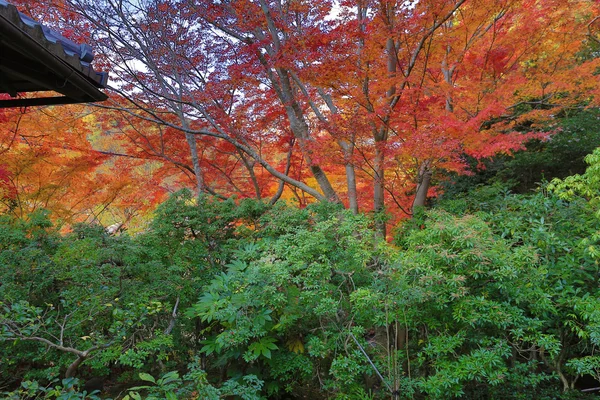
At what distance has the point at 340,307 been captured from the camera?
12.3ft

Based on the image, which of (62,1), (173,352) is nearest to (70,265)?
(173,352)

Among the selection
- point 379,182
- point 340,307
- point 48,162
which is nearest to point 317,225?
point 340,307

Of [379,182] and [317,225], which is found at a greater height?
[379,182]

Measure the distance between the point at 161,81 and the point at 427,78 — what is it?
5365 mm


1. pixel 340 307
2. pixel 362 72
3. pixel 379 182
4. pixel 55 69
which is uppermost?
pixel 362 72

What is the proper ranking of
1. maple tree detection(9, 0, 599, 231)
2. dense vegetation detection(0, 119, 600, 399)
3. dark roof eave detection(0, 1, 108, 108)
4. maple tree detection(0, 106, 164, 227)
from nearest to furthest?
dark roof eave detection(0, 1, 108, 108) < dense vegetation detection(0, 119, 600, 399) < maple tree detection(9, 0, 599, 231) < maple tree detection(0, 106, 164, 227)

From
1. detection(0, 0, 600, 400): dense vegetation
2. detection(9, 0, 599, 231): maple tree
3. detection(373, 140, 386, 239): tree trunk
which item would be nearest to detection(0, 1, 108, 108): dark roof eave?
detection(0, 0, 600, 400): dense vegetation

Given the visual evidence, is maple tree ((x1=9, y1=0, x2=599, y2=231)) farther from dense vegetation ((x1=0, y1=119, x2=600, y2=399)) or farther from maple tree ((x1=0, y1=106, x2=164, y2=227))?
dense vegetation ((x1=0, y1=119, x2=600, y2=399))

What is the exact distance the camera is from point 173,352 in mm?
4672

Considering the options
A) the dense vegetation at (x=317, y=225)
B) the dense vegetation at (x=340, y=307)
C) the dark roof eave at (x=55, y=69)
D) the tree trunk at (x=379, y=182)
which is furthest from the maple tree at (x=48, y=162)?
the tree trunk at (x=379, y=182)

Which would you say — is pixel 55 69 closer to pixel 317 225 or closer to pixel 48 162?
pixel 317 225

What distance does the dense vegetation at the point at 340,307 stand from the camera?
10.4 feet

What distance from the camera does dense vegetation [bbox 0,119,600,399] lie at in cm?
316

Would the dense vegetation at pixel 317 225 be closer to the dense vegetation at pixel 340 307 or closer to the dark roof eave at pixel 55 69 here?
the dense vegetation at pixel 340 307
